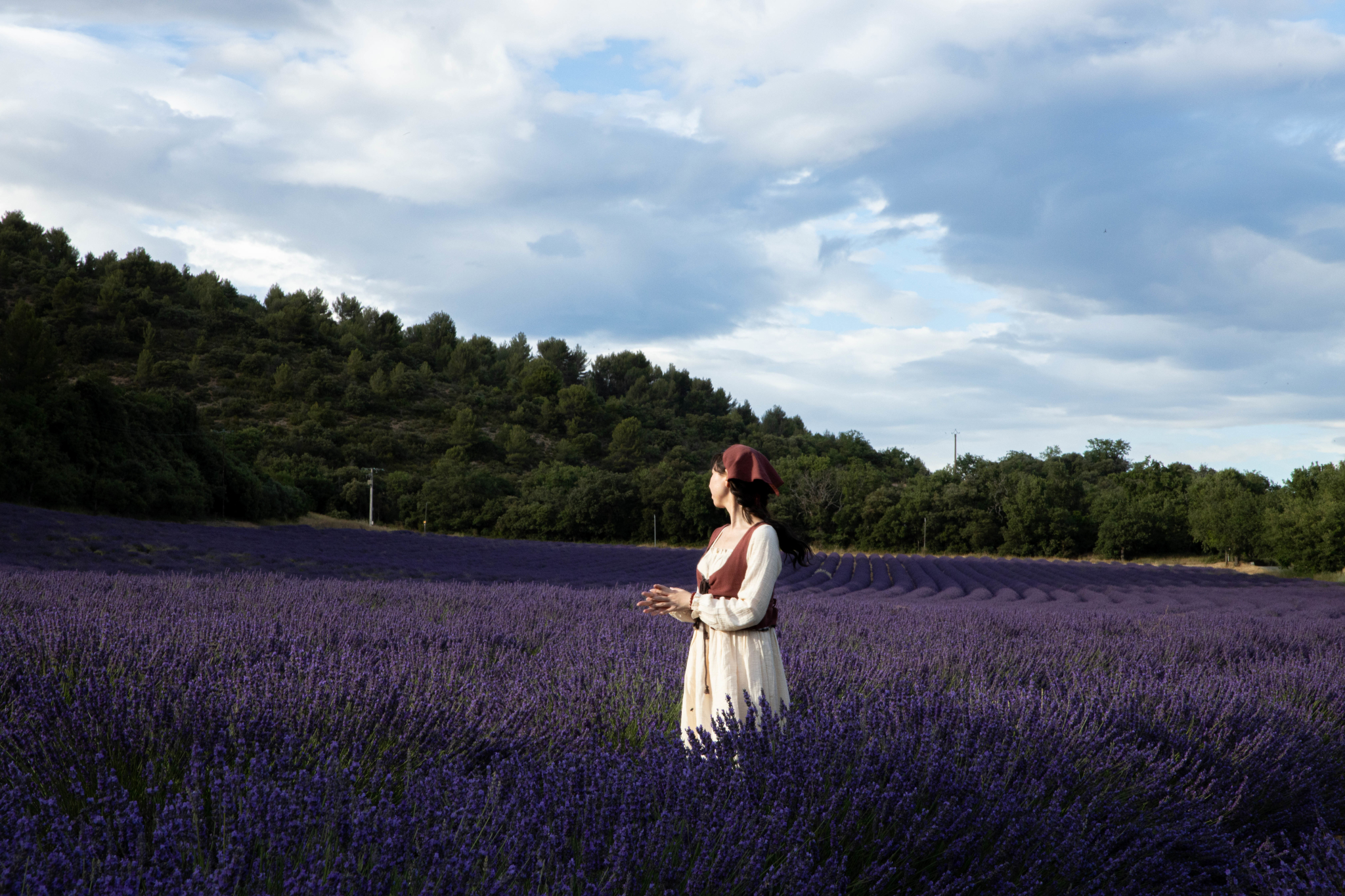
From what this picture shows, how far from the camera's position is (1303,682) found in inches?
146

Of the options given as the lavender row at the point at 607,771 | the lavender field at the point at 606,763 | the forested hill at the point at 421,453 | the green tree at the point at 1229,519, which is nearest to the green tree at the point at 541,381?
the forested hill at the point at 421,453

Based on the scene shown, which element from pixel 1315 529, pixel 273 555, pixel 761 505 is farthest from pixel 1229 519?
pixel 761 505

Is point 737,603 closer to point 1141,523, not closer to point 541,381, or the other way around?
point 1141,523

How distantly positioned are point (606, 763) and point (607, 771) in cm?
9

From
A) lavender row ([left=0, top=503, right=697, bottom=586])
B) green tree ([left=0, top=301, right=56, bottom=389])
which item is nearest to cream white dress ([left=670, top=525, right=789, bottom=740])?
lavender row ([left=0, top=503, right=697, bottom=586])

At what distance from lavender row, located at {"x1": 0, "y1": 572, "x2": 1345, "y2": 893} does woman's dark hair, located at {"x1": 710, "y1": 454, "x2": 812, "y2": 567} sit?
0.42 metres

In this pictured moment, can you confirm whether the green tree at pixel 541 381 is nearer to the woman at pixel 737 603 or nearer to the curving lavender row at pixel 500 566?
the curving lavender row at pixel 500 566

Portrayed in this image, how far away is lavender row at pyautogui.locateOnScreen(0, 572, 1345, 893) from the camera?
1181mm

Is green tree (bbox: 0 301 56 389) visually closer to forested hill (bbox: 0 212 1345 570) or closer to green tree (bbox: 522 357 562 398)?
forested hill (bbox: 0 212 1345 570)

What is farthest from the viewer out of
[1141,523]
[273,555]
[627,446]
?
[627,446]

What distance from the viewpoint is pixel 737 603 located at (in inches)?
82.4

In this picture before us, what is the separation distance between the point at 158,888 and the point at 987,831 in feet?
4.55

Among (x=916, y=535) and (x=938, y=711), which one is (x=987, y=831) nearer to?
(x=938, y=711)

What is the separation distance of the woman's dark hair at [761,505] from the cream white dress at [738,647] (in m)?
0.09
